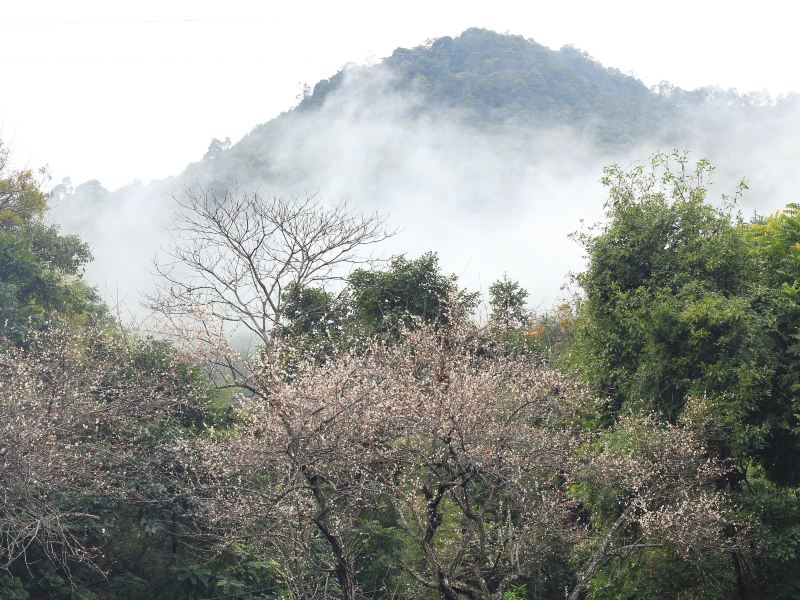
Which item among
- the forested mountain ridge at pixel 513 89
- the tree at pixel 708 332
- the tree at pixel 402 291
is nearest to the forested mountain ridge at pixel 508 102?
the forested mountain ridge at pixel 513 89

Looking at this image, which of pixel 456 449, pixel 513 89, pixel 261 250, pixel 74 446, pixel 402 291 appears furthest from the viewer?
pixel 513 89

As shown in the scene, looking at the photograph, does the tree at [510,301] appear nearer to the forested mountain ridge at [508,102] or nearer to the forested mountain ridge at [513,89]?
the forested mountain ridge at [508,102]

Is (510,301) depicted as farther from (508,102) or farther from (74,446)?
(508,102)

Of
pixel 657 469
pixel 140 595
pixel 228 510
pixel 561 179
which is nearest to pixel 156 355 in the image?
pixel 140 595

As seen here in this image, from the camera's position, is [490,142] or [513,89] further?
[513,89]

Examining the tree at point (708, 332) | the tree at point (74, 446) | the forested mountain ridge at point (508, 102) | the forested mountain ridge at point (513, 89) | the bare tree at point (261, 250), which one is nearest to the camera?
the tree at point (74, 446)

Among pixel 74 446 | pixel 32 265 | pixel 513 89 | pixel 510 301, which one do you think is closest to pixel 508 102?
pixel 513 89

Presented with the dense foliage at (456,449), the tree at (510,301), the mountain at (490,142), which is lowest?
the dense foliage at (456,449)

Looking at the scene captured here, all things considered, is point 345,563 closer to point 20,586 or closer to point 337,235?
point 20,586

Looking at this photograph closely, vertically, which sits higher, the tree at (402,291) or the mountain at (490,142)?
the mountain at (490,142)

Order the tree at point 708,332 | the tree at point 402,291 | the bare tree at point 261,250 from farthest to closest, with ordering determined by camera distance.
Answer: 1. the tree at point 402,291
2. the bare tree at point 261,250
3. the tree at point 708,332

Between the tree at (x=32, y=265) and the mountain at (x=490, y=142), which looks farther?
the mountain at (x=490, y=142)

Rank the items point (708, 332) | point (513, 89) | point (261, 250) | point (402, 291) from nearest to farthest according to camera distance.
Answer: point (708, 332), point (261, 250), point (402, 291), point (513, 89)

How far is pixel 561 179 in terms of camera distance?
81438mm
